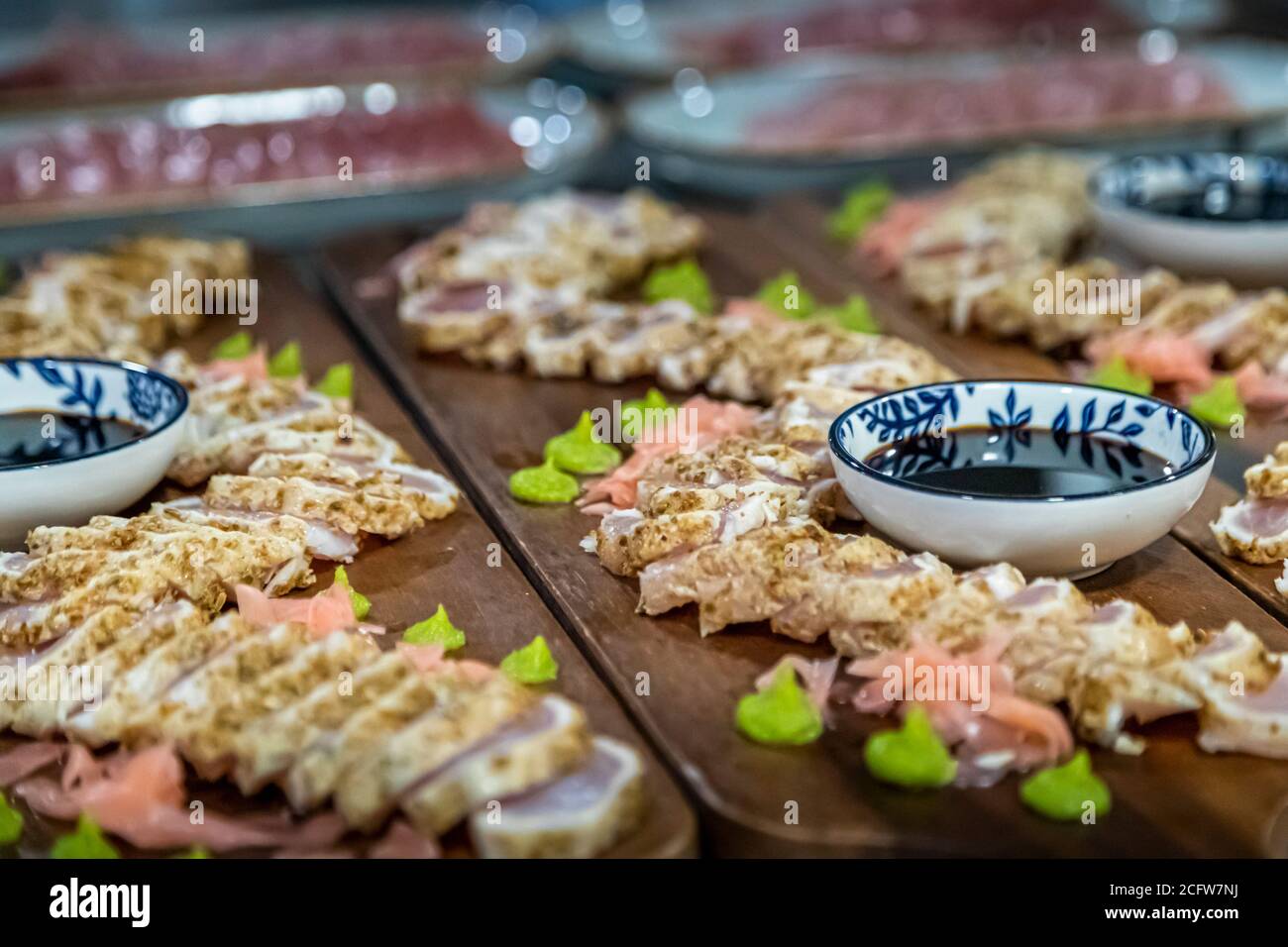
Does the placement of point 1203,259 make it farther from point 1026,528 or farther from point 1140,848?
point 1140,848

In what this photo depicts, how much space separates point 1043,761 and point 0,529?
1732 mm

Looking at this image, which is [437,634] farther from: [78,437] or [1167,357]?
[1167,357]

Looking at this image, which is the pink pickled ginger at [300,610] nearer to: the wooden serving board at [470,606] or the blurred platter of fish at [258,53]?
the wooden serving board at [470,606]

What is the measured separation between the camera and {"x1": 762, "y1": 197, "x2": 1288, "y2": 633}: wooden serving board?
2773mm

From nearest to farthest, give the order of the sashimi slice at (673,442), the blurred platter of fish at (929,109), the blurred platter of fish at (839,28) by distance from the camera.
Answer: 1. the sashimi slice at (673,442)
2. the blurred platter of fish at (929,109)
3. the blurred platter of fish at (839,28)

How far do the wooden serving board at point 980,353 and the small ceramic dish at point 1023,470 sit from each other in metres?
0.21

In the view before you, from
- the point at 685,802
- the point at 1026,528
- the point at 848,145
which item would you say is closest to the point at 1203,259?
the point at 848,145

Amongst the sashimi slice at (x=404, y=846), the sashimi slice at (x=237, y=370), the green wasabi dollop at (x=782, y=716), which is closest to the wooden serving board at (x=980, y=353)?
the green wasabi dollop at (x=782, y=716)

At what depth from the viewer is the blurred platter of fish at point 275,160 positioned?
4.97 meters

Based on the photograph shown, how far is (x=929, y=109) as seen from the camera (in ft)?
18.5

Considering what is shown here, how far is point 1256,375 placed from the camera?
3.47 metres

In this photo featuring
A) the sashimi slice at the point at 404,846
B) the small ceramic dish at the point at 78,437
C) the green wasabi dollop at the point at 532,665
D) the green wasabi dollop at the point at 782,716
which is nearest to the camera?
the sashimi slice at the point at 404,846

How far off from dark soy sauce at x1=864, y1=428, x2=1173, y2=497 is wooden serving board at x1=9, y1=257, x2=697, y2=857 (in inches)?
24.6

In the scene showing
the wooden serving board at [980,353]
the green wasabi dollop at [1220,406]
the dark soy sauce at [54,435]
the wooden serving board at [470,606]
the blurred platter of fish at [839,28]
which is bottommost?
the wooden serving board at [980,353]
